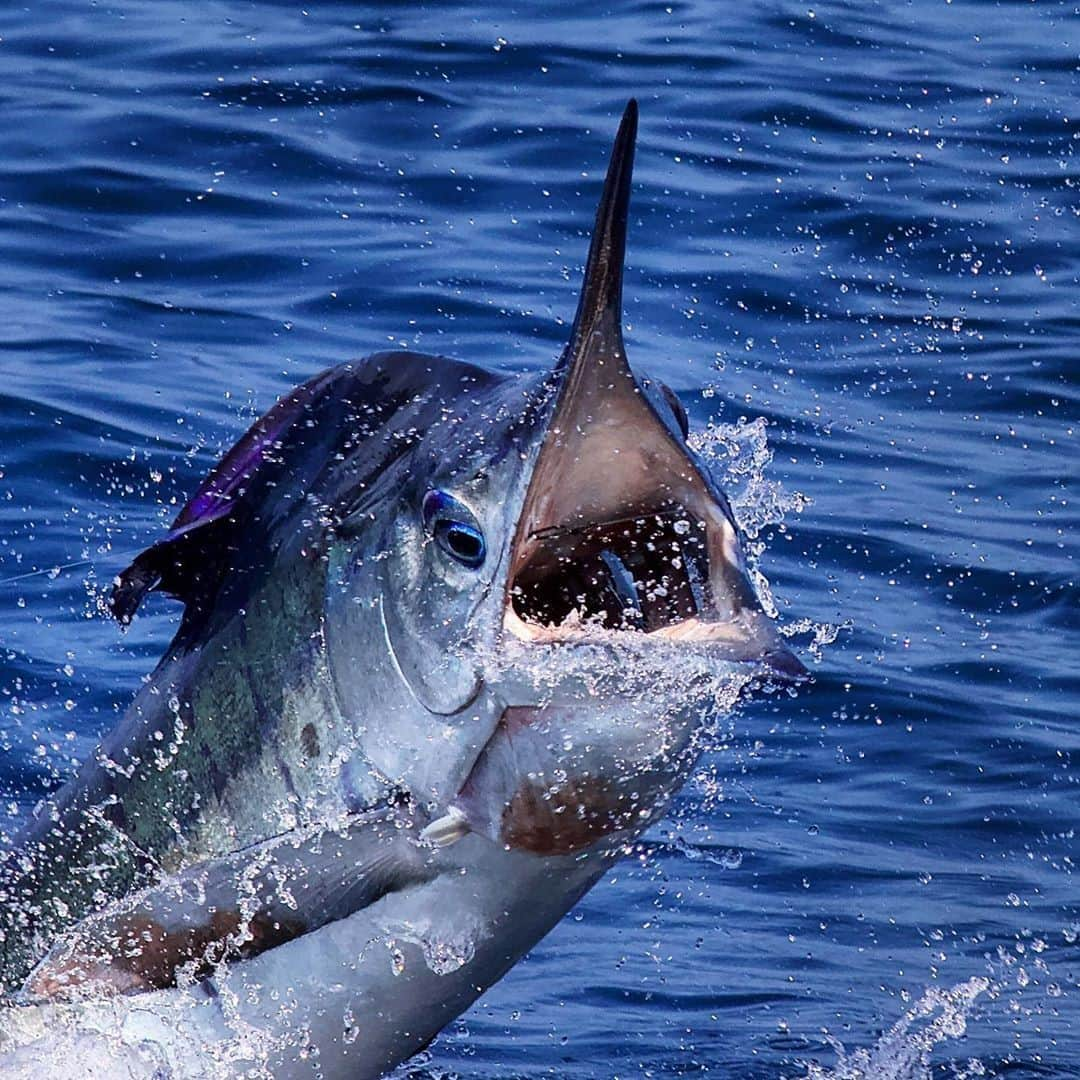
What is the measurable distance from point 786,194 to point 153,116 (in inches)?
117

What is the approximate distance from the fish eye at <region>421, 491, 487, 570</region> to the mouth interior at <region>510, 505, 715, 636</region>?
7cm

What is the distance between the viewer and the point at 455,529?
121 inches

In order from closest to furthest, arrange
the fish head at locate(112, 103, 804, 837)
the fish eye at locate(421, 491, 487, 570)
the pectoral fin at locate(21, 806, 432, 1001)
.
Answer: the fish head at locate(112, 103, 804, 837)
the fish eye at locate(421, 491, 487, 570)
the pectoral fin at locate(21, 806, 432, 1001)

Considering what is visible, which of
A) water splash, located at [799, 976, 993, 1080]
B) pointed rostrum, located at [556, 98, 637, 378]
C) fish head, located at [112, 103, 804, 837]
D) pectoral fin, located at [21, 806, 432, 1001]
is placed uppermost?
pointed rostrum, located at [556, 98, 637, 378]

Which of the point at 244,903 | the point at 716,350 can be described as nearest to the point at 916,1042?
the point at 244,903

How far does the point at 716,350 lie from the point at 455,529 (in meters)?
5.70

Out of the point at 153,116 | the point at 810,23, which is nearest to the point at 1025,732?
the point at 153,116

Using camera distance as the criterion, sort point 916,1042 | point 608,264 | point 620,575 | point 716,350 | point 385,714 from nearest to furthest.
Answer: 1. point 608,264
2. point 620,575
3. point 385,714
4. point 916,1042
5. point 716,350

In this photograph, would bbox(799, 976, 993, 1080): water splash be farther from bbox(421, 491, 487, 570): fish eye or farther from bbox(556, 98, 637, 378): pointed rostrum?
bbox(556, 98, 637, 378): pointed rostrum

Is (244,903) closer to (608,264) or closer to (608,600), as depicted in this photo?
(608,600)

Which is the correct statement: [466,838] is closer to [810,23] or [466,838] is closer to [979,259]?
[979,259]

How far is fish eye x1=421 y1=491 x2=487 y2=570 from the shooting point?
120 inches

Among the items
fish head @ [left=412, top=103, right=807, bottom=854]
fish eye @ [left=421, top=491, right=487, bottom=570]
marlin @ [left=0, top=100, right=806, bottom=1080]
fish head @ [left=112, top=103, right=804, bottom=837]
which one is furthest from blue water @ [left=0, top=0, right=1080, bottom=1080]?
fish eye @ [left=421, top=491, right=487, bottom=570]

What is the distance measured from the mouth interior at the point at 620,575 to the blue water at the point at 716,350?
1792 millimetres
